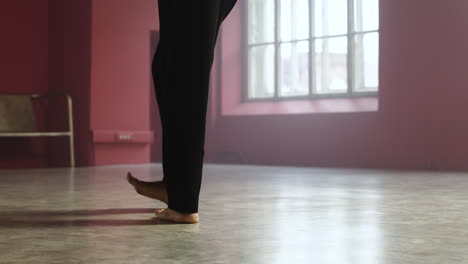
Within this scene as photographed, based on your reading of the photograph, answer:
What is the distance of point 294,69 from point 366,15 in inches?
41.8

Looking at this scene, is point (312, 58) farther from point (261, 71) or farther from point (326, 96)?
point (261, 71)

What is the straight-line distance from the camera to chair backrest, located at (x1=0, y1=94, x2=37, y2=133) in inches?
287

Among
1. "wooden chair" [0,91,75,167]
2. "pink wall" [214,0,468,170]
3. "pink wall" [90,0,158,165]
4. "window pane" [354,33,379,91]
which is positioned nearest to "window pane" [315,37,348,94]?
"window pane" [354,33,379,91]

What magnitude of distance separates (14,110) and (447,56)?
4142 millimetres

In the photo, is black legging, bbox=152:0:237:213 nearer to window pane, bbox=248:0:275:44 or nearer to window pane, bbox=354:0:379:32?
window pane, bbox=354:0:379:32

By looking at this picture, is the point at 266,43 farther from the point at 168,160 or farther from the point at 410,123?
the point at 168,160

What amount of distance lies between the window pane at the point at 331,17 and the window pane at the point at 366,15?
137 mm

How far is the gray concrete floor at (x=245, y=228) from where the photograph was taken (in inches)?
61.2

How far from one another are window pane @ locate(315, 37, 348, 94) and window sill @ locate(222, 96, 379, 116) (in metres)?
0.16

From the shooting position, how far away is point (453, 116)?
6.47 m

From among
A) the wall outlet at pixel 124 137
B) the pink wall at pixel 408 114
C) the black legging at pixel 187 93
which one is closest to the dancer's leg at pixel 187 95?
the black legging at pixel 187 93

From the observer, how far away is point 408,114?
267 inches

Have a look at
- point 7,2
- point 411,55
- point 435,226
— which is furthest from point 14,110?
point 435,226

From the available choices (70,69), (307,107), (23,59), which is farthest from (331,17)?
(23,59)
